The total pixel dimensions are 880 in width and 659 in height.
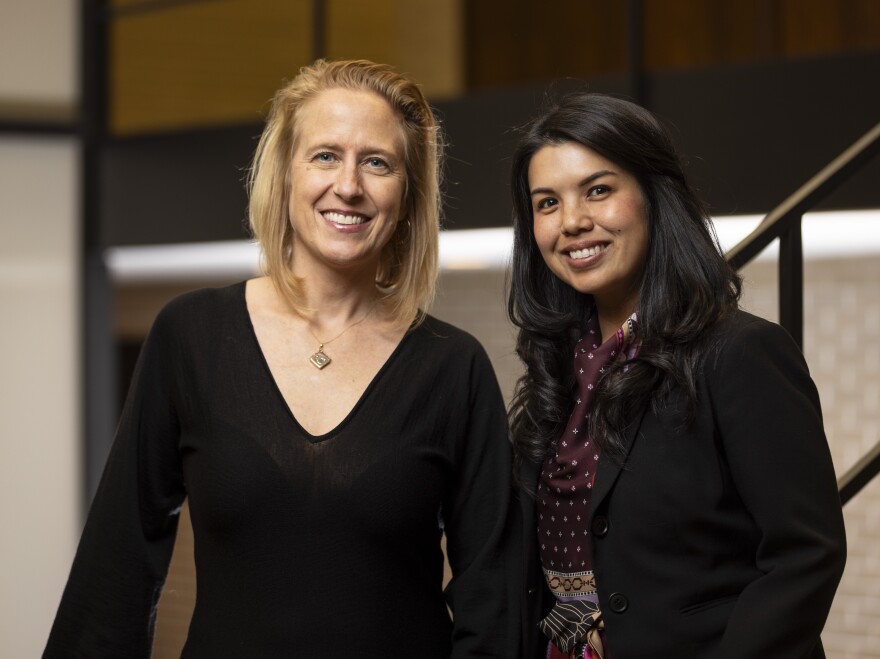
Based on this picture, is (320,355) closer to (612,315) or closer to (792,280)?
(612,315)

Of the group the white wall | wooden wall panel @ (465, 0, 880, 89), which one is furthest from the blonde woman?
wooden wall panel @ (465, 0, 880, 89)

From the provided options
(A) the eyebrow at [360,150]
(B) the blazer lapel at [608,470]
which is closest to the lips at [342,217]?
(A) the eyebrow at [360,150]

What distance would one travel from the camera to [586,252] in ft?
5.81

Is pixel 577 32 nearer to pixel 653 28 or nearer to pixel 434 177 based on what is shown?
pixel 653 28

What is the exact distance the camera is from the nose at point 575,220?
1.74m

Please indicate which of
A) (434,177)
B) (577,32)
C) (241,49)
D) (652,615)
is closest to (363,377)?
(434,177)

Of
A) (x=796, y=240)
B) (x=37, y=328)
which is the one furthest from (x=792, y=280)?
(x=37, y=328)

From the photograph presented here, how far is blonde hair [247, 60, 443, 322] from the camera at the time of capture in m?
1.96

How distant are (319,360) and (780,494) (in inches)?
30.9

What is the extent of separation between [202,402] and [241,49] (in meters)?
5.89

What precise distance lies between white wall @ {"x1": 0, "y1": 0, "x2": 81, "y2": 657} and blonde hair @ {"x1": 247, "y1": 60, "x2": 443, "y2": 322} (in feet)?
9.85

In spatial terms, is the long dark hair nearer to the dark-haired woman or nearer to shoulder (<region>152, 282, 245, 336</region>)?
the dark-haired woman

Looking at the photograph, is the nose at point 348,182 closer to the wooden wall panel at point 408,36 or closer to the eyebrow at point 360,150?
the eyebrow at point 360,150

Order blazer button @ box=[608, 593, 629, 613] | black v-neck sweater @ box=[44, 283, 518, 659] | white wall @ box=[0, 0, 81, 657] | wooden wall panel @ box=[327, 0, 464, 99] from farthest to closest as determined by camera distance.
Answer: wooden wall panel @ box=[327, 0, 464, 99], white wall @ box=[0, 0, 81, 657], black v-neck sweater @ box=[44, 283, 518, 659], blazer button @ box=[608, 593, 629, 613]
